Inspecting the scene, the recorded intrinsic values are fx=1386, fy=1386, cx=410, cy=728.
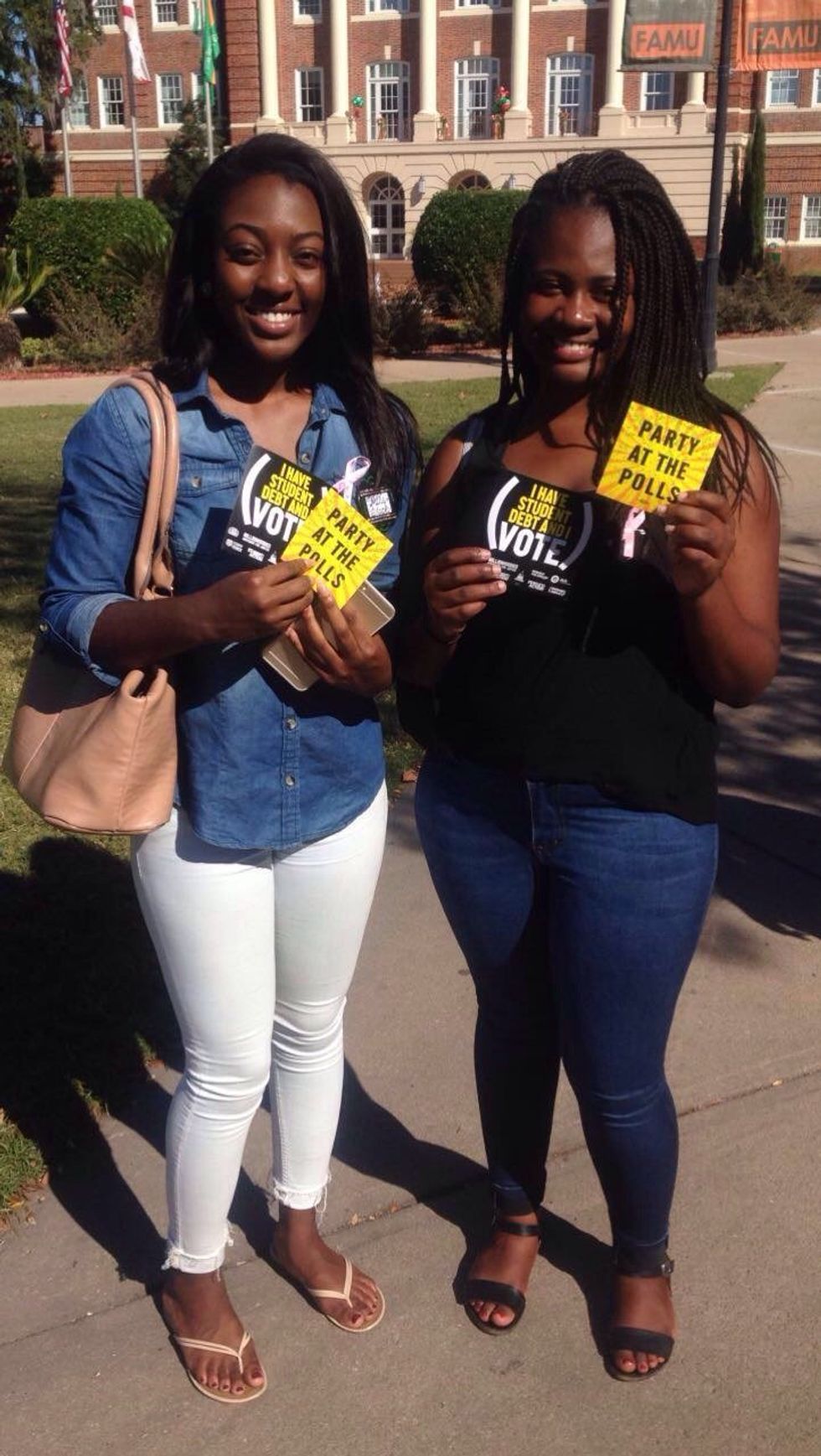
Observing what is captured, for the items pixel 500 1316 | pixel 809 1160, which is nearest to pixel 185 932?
pixel 500 1316

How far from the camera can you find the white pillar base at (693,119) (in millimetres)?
41188

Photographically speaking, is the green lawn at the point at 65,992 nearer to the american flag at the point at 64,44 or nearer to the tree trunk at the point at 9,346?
the tree trunk at the point at 9,346

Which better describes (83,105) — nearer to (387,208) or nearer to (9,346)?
(387,208)

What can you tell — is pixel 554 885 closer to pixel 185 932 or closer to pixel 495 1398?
pixel 185 932

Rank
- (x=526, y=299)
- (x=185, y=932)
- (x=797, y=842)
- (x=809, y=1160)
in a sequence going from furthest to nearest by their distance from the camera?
1. (x=797, y=842)
2. (x=809, y=1160)
3. (x=185, y=932)
4. (x=526, y=299)

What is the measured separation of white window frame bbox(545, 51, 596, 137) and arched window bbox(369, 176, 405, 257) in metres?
5.44

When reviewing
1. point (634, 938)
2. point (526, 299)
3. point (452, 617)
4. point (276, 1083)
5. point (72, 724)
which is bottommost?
point (276, 1083)

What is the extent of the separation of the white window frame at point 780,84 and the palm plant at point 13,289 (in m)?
30.4

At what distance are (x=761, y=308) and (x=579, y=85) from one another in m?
24.6

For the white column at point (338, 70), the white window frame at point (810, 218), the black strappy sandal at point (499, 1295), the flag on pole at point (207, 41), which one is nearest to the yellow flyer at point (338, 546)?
the black strappy sandal at point (499, 1295)

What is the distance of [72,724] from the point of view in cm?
216

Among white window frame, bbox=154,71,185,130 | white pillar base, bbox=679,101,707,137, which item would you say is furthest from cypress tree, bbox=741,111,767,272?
white window frame, bbox=154,71,185,130

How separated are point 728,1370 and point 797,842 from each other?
2335mm

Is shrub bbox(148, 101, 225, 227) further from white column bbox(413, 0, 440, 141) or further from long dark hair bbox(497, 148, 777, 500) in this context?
long dark hair bbox(497, 148, 777, 500)
